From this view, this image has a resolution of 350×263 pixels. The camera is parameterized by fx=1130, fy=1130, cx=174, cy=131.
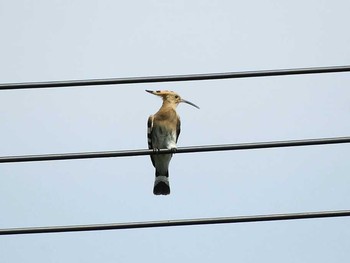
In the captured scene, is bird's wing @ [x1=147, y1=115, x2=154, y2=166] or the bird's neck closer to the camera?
bird's wing @ [x1=147, y1=115, x2=154, y2=166]

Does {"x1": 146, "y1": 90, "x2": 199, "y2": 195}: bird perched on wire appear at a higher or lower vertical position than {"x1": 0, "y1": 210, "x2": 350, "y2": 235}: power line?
higher

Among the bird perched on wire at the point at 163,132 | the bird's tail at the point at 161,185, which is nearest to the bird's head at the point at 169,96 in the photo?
the bird perched on wire at the point at 163,132

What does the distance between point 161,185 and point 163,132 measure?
724mm

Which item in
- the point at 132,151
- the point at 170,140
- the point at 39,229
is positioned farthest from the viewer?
the point at 170,140

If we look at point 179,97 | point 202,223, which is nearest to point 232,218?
point 202,223

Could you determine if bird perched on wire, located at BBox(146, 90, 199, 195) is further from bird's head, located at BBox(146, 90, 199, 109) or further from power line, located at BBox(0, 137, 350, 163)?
power line, located at BBox(0, 137, 350, 163)

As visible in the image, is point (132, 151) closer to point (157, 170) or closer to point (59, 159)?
point (59, 159)

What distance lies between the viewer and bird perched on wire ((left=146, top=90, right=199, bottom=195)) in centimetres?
1183

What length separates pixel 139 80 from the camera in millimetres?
7402

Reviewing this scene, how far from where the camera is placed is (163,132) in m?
11.9

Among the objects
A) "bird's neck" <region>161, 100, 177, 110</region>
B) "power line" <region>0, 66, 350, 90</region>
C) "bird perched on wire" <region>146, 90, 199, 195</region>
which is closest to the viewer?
"power line" <region>0, 66, 350, 90</region>

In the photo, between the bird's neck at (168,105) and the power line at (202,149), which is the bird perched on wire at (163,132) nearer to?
the bird's neck at (168,105)

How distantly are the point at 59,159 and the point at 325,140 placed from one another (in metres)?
1.71

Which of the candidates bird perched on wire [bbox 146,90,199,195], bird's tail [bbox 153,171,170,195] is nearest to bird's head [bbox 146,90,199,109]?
bird perched on wire [bbox 146,90,199,195]
